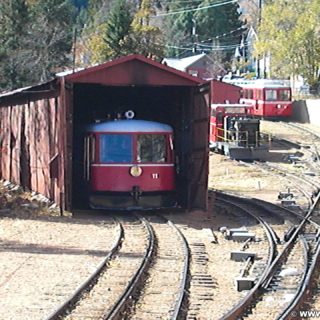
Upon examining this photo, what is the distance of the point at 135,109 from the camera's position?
2644 centimetres

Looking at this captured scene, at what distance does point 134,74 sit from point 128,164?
237 cm

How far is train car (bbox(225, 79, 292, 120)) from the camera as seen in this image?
5380 centimetres

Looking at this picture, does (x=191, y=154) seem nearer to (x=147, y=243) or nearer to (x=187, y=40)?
(x=147, y=243)

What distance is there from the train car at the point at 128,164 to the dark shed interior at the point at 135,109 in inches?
44.3

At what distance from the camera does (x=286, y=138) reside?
46.7m

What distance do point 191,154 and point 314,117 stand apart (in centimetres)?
3268

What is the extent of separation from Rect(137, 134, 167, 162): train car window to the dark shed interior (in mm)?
1029

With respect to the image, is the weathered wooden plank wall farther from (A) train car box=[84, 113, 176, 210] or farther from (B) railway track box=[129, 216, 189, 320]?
(B) railway track box=[129, 216, 189, 320]

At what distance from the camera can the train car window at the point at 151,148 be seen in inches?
885

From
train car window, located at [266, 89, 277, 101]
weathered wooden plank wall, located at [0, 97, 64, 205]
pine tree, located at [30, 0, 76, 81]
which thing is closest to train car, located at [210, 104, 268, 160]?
weathered wooden plank wall, located at [0, 97, 64, 205]

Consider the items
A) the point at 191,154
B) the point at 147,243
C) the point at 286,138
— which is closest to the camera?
the point at 147,243

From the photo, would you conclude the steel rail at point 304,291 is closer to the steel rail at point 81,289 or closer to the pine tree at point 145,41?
the steel rail at point 81,289

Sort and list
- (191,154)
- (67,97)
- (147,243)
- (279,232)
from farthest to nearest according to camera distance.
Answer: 1. (191,154)
2. (67,97)
3. (279,232)
4. (147,243)

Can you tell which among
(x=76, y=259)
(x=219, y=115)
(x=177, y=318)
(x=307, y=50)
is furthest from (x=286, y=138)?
(x=177, y=318)
